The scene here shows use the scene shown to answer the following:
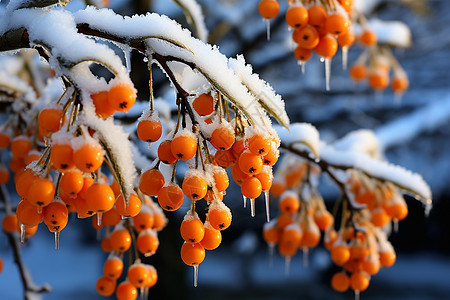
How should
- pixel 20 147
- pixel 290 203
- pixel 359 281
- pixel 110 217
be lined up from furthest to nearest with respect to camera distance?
pixel 290 203
pixel 359 281
pixel 20 147
pixel 110 217

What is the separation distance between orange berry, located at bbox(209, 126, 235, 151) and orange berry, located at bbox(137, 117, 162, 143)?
5.5 inches

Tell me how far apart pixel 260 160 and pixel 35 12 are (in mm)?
611

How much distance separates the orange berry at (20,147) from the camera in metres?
1.45

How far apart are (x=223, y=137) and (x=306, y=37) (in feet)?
2.34

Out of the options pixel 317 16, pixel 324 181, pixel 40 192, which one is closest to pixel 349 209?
pixel 317 16

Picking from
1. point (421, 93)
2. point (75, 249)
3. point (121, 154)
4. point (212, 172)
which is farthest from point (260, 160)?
point (75, 249)

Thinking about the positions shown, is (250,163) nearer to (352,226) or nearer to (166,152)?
(166,152)

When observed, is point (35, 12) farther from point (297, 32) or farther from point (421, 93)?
point (421, 93)

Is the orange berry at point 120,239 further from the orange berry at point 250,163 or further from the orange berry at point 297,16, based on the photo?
the orange berry at point 297,16

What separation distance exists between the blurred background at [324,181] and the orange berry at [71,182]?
2.61 meters

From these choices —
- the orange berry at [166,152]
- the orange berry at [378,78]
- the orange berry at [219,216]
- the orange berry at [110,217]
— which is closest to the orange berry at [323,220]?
the orange berry at [110,217]

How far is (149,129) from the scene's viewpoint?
93 centimetres

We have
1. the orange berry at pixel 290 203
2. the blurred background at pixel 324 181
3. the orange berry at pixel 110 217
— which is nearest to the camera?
the orange berry at pixel 110 217

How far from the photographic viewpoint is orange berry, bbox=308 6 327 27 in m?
1.42
